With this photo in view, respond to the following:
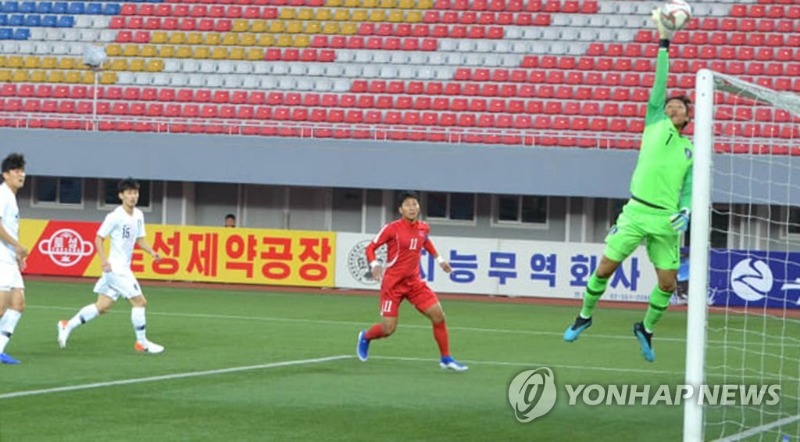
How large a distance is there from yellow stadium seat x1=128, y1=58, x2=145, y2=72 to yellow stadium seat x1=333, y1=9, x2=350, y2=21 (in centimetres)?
466

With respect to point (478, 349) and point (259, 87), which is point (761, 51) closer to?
point (259, 87)

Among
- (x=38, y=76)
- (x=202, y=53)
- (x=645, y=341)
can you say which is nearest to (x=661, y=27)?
(x=645, y=341)

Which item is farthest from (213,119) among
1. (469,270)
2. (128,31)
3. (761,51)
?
(761,51)

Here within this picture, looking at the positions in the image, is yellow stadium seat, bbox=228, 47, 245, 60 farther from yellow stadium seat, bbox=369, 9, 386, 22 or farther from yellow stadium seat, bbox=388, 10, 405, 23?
yellow stadium seat, bbox=388, 10, 405, 23

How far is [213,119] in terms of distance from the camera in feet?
114

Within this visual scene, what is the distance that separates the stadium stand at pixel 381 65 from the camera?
110 ft

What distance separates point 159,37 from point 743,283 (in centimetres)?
1604

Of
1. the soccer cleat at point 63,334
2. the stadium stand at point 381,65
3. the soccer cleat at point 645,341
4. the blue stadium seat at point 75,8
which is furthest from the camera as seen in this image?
the blue stadium seat at point 75,8

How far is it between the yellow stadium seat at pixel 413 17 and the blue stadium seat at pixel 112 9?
724cm

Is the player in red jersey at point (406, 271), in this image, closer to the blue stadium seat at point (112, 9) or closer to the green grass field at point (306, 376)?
the green grass field at point (306, 376)

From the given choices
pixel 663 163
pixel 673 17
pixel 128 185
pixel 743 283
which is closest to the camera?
pixel 673 17

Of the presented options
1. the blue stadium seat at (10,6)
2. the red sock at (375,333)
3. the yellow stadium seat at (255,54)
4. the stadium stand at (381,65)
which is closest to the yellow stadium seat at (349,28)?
the stadium stand at (381,65)

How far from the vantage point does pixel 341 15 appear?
3644cm

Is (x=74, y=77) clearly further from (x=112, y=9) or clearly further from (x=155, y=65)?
(x=112, y=9)
